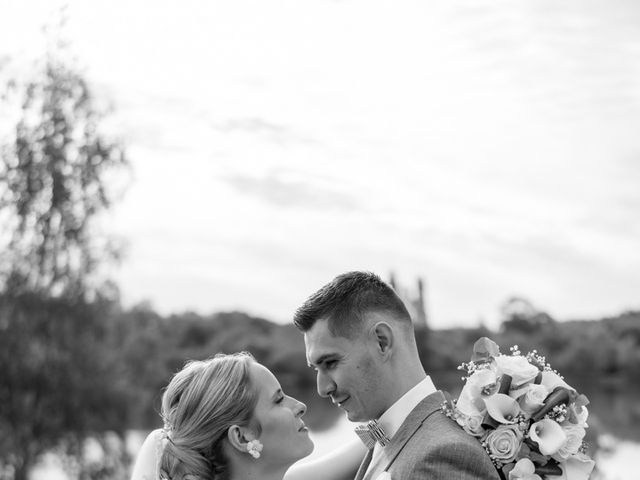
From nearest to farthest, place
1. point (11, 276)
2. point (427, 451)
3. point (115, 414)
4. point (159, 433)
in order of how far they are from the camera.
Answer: point (427, 451) → point (159, 433) → point (11, 276) → point (115, 414)

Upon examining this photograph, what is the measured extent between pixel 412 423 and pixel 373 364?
0.30 meters

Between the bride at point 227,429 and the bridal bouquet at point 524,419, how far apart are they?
29.2 inches

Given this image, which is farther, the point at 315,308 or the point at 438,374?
the point at 438,374

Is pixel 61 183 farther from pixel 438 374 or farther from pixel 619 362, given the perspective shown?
pixel 619 362

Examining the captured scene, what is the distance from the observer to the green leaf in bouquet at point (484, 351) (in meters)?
3.83

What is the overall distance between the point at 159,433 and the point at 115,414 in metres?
13.1

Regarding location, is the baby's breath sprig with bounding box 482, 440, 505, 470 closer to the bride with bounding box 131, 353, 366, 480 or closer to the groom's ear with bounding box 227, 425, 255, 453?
the bride with bounding box 131, 353, 366, 480

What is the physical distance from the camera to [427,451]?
338 centimetres

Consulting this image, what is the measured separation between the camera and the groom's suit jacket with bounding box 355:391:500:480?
3334mm

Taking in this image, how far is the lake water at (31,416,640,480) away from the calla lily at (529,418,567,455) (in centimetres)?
1132

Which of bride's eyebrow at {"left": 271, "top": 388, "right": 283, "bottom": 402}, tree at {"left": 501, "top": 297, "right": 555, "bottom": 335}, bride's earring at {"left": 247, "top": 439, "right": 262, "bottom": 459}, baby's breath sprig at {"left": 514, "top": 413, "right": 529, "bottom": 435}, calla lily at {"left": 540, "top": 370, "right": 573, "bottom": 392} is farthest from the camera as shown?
tree at {"left": 501, "top": 297, "right": 555, "bottom": 335}

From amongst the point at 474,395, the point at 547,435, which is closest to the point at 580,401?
the point at 547,435

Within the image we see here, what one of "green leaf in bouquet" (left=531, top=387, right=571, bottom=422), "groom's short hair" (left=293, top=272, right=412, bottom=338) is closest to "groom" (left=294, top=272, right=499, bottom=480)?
"groom's short hair" (left=293, top=272, right=412, bottom=338)

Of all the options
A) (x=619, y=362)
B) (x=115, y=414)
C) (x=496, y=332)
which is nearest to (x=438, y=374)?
(x=496, y=332)
